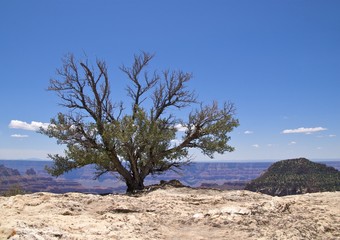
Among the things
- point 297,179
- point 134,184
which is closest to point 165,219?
point 134,184

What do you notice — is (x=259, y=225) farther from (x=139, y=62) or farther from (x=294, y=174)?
(x=294, y=174)

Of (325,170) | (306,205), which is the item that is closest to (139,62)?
(306,205)

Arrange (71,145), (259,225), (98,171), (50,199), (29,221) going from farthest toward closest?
(98,171) → (71,145) → (50,199) → (259,225) → (29,221)

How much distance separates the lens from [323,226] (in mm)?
7168

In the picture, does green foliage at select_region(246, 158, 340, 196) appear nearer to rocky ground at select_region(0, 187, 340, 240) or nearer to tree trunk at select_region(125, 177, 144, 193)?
tree trunk at select_region(125, 177, 144, 193)

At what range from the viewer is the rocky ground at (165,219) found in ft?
20.8

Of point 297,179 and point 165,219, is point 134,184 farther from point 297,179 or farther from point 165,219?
point 297,179

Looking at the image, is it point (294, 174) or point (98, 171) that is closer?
point (98, 171)

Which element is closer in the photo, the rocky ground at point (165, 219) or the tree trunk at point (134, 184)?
the rocky ground at point (165, 219)

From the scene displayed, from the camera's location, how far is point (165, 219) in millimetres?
7883

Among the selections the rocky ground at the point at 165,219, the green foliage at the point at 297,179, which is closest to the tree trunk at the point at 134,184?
the rocky ground at the point at 165,219

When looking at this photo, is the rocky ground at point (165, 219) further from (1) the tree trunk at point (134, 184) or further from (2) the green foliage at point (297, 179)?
(2) the green foliage at point (297, 179)

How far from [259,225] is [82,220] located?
3811 millimetres

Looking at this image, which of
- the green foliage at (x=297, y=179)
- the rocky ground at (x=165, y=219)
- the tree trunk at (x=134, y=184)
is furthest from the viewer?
the green foliage at (x=297, y=179)
